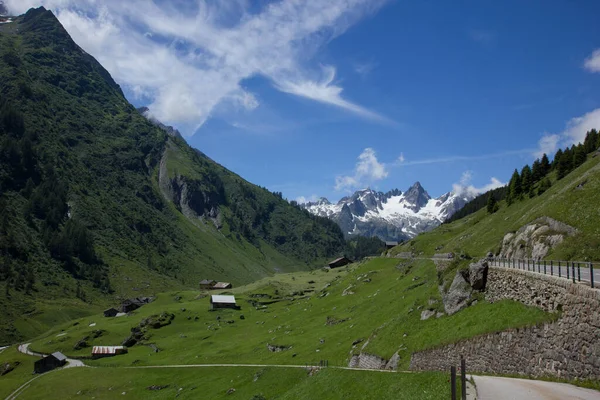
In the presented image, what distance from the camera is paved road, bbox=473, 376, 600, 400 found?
64.0 feet

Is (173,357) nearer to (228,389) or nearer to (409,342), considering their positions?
(228,389)

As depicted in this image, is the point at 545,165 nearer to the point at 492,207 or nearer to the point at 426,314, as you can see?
the point at 492,207

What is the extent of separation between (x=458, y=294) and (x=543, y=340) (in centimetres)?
1684

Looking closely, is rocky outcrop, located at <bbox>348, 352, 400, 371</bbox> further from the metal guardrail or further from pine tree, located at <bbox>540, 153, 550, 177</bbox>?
pine tree, located at <bbox>540, 153, 550, 177</bbox>

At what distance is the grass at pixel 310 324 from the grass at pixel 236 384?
5.23 meters

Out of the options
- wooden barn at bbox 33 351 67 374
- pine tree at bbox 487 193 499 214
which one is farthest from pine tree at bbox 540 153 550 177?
wooden barn at bbox 33 351 67 374

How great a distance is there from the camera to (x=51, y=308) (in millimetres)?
191625

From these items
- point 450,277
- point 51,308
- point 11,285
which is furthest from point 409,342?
point 11,285

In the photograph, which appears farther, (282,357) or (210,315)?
(210,315)

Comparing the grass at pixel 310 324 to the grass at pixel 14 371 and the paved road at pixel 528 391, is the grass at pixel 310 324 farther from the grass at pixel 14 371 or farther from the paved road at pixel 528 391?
the grass at pixel 14 371

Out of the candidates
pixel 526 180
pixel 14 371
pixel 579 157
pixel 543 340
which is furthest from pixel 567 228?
pixel 14 371

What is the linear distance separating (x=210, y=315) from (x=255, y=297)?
2822 cm

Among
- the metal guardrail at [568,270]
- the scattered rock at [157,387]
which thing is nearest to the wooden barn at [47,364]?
the scattered rock at [157,387]

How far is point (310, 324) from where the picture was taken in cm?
8956
